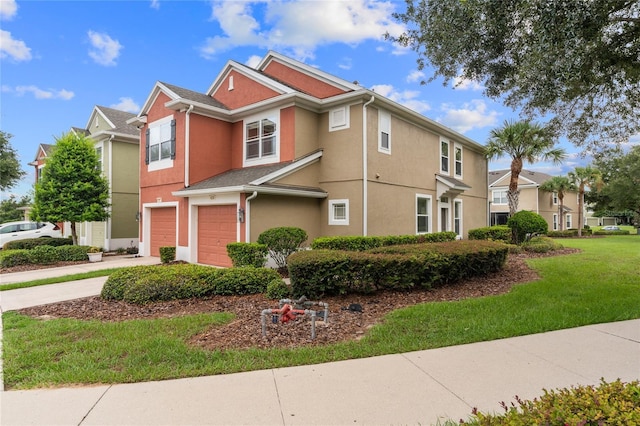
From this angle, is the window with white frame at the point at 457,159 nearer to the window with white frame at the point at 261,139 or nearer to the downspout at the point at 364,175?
the downspout at the point at 364,175

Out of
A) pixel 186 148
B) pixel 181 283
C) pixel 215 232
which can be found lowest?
pixel 181 283

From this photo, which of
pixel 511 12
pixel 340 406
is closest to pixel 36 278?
pixel 340 406

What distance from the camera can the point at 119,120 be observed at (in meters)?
20.4

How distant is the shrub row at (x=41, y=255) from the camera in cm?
1301

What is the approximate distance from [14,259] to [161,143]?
7.02m

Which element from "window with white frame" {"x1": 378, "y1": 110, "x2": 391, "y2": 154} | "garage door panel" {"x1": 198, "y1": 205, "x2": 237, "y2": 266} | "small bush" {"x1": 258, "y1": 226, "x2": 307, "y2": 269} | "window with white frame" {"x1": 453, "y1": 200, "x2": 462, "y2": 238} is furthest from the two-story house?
"window with white frame" {"x1": 453, "y1": 200, "x2": 462, "y2": 238}

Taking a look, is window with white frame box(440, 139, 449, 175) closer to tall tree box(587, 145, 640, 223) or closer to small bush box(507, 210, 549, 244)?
small bush box(507, 210, 549, 244)

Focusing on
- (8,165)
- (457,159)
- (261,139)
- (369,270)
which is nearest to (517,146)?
(457,159)

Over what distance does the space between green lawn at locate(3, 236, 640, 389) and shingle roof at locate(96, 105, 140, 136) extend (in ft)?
48.5

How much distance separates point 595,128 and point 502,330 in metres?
7.27

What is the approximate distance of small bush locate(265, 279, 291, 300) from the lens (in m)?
7.11

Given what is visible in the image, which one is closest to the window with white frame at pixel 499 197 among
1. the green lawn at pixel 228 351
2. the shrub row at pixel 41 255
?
the green lawn at pixel 228 351

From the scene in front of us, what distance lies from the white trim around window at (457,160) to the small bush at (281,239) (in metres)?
11.6

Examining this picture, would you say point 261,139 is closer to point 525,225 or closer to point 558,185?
point 525,225
